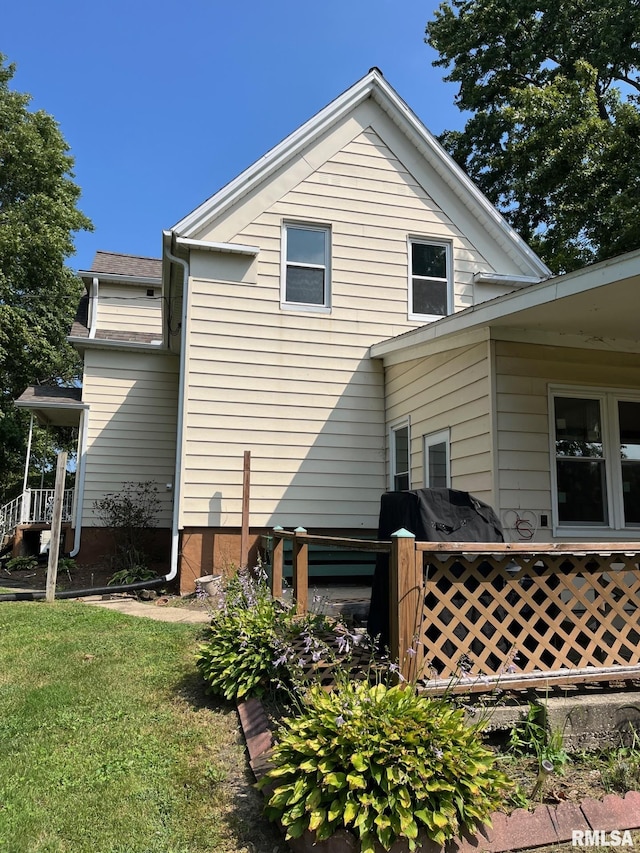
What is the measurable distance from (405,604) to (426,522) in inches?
38.7

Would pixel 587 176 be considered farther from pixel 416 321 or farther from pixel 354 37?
pixel 416 321

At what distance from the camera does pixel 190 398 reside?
879 cm

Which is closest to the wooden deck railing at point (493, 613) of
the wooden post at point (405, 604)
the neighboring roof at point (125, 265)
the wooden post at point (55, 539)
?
the wooden post at point (405, 604)

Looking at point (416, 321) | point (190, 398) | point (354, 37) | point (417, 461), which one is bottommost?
point (417, 461)

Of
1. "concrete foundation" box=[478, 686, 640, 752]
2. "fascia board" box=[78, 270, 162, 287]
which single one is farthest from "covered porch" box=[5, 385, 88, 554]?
"concrete foundation" box=[478, 686, 640, 752]

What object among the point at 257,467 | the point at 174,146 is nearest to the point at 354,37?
the point at 174,146

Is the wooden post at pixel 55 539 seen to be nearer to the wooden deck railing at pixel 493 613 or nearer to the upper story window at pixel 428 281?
the wooden deck railing at pixel 493 613

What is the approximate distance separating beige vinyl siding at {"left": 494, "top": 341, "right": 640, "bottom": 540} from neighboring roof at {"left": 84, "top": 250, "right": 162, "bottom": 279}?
11.7 m

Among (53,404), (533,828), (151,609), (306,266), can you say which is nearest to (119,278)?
(53,404)

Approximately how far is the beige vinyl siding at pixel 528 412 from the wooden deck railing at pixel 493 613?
2270 mm

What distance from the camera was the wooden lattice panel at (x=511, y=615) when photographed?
3.38 meters

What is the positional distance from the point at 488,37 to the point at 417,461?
18683 mm

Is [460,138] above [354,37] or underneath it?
above

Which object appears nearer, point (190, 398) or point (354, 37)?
point (190, 398)
